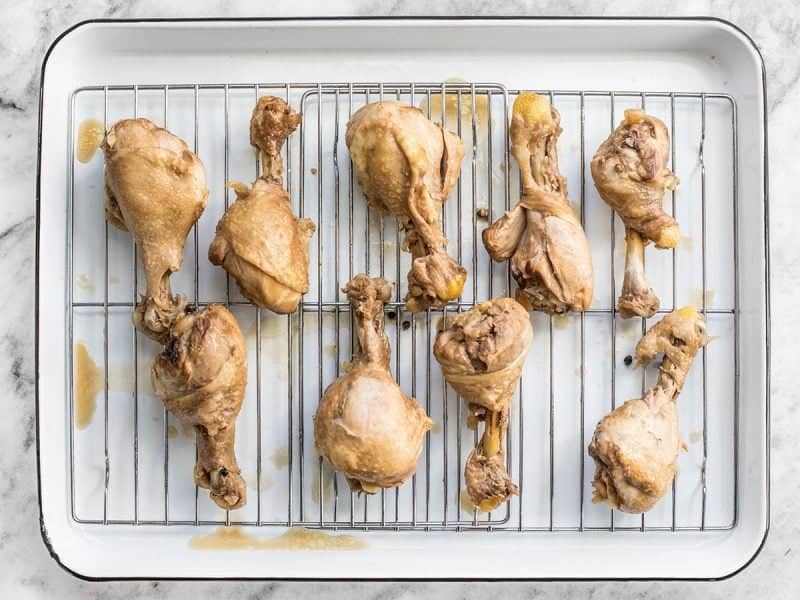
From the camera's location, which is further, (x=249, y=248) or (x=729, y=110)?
(x=729, y=110)

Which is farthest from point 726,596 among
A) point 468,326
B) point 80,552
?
point 80,552

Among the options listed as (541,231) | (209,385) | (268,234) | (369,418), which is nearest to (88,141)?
(268,234)

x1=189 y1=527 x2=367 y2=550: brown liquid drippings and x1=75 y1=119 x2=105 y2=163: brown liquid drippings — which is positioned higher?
x1=75 y1=119 x2=105 y2=163: brown liquid drippings

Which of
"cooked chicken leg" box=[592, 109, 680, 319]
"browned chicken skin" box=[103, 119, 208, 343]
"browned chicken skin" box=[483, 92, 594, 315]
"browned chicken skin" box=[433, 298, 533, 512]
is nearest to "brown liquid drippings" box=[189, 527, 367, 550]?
"browned chicken skin" box=[433, 298, 533, 512]

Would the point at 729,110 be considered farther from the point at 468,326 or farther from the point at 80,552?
the point at 80,552

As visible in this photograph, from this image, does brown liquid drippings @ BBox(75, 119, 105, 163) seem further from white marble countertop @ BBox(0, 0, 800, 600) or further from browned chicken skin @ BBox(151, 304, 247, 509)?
browned chicken skin @ BBox(151, 304, 247, 509)

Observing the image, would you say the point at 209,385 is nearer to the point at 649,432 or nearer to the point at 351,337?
the point at 351,337

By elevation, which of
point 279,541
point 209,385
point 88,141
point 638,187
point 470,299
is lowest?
point 279,541
